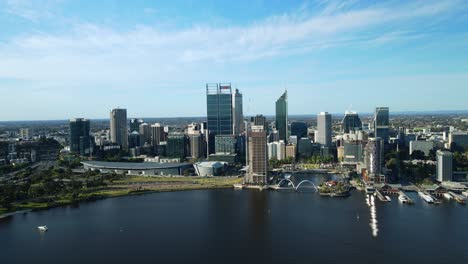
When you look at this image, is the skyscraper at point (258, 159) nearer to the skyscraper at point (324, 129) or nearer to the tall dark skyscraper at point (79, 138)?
the skyscraper at point (324, 129)

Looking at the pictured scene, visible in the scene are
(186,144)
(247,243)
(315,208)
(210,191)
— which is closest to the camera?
(247,243)

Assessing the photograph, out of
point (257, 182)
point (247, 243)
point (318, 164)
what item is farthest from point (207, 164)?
point (247, 243)

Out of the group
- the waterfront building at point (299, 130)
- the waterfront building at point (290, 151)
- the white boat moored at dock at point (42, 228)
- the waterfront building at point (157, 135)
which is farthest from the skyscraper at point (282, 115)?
the white boat moored at dock at point (42, 228)

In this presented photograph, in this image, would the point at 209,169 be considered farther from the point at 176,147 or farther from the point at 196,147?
the point at 176,147

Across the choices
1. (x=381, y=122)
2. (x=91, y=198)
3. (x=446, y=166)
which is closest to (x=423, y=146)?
(x=381, y=122)

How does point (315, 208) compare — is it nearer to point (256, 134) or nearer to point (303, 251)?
point (303, 251)

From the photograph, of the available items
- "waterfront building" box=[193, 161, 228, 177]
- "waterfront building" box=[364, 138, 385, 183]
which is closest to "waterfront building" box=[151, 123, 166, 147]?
"waterfront building" box=[193, 161, 228, 177]

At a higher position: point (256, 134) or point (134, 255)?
point (256, 134)
